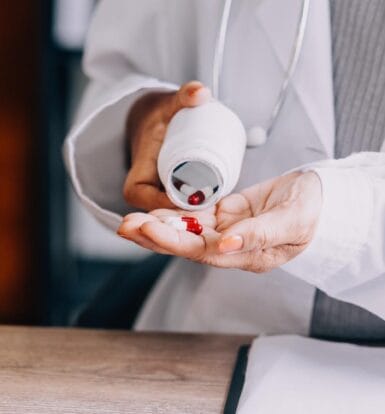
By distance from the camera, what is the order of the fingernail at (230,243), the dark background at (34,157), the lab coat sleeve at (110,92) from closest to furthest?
the fingernail at (230,243), the lab coat sleeve at (110,92), the dark background at (34,157)

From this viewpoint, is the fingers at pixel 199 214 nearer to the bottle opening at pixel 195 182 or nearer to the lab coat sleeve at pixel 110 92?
the bottle opening at pixel 195 182

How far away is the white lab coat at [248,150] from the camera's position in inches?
20.7

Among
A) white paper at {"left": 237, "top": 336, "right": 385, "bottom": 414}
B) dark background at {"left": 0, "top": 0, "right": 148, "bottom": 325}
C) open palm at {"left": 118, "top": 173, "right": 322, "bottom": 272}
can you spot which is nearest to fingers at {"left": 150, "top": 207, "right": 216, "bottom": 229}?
open palm at {"left": 118, "top": 173, "right": 322, "bottom": 272}

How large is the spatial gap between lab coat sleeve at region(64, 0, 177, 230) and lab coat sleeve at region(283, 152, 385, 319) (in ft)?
0.71

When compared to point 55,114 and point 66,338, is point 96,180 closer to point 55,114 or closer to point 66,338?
point 66,338

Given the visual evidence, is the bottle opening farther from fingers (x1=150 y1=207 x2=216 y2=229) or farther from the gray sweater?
the gray sweater

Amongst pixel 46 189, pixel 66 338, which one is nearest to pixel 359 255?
pixel 66 338

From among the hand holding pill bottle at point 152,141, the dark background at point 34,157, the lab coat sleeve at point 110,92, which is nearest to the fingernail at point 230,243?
the hand holding pill bottle at point 152,141

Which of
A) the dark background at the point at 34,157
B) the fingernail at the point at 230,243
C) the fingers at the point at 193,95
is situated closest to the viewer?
the fingernail at the point at 230,243

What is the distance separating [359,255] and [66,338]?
0.23 m

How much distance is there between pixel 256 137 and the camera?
2.02 ft

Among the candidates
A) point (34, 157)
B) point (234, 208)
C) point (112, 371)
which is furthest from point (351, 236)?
point (34, 157)

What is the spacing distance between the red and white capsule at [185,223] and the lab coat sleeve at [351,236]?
0.07 m

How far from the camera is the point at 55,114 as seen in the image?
1.54 meters
